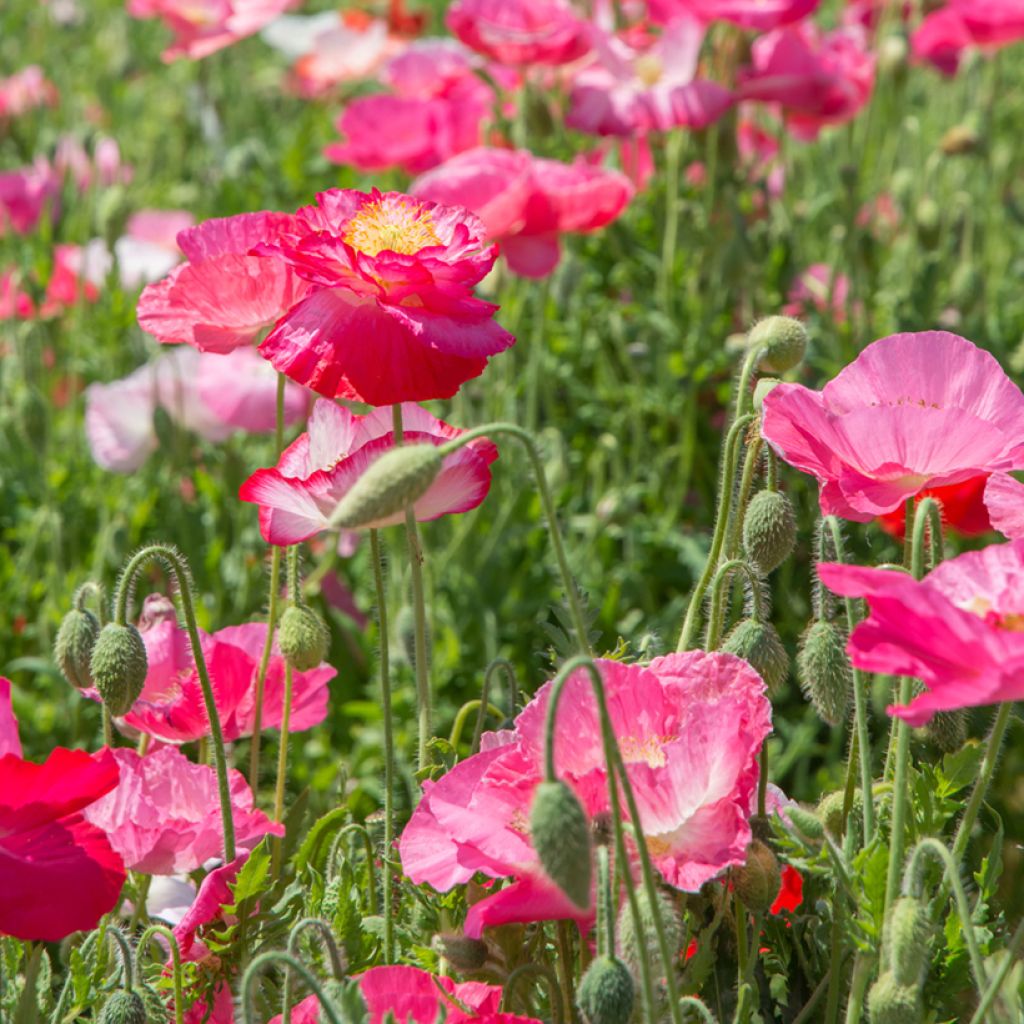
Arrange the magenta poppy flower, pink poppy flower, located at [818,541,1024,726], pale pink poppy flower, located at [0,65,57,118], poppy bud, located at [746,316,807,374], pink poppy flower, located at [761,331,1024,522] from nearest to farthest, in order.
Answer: pink poppy flower, located at [818,541,1024,726] < the magenta poppy flower < pink poppy flower, located at [761,331,1024,522] < poppy bud, located at [746,316,807,374] < pale pink poppy flower, located at [0,65,57,118]

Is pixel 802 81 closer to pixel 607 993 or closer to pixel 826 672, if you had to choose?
pixel 826 672

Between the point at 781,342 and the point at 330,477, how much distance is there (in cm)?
45

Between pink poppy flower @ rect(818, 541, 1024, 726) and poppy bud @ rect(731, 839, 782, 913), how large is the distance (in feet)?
0.78

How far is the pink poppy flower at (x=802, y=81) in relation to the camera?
2.88 meters

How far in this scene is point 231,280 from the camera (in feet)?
4.94

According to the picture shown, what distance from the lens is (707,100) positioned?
8.97ft

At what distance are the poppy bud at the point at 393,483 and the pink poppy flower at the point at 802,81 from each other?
2015 mm

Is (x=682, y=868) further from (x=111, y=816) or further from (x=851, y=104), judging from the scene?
(x=851, y=104)

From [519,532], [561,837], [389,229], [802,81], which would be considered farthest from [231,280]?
[802,81]

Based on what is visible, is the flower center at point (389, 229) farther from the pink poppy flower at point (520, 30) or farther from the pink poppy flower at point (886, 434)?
the pink poppy flower at point (520, 30)

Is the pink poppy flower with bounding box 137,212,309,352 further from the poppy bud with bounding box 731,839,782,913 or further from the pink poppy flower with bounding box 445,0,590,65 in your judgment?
the pink poppy flower with bounding box 445,0,590,65

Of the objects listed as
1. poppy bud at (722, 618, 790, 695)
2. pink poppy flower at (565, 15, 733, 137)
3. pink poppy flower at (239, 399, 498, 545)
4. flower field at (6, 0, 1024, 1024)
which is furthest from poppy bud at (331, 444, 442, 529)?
pink poppy flower at (565, 15, 733, 137)

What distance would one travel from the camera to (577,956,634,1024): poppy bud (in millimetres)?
1042

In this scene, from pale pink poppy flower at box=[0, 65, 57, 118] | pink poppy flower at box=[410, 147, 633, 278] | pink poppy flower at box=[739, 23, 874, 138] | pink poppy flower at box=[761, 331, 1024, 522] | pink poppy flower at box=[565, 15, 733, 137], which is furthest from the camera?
pale pink poppy flower at box=[0, 65, 57, 118]
